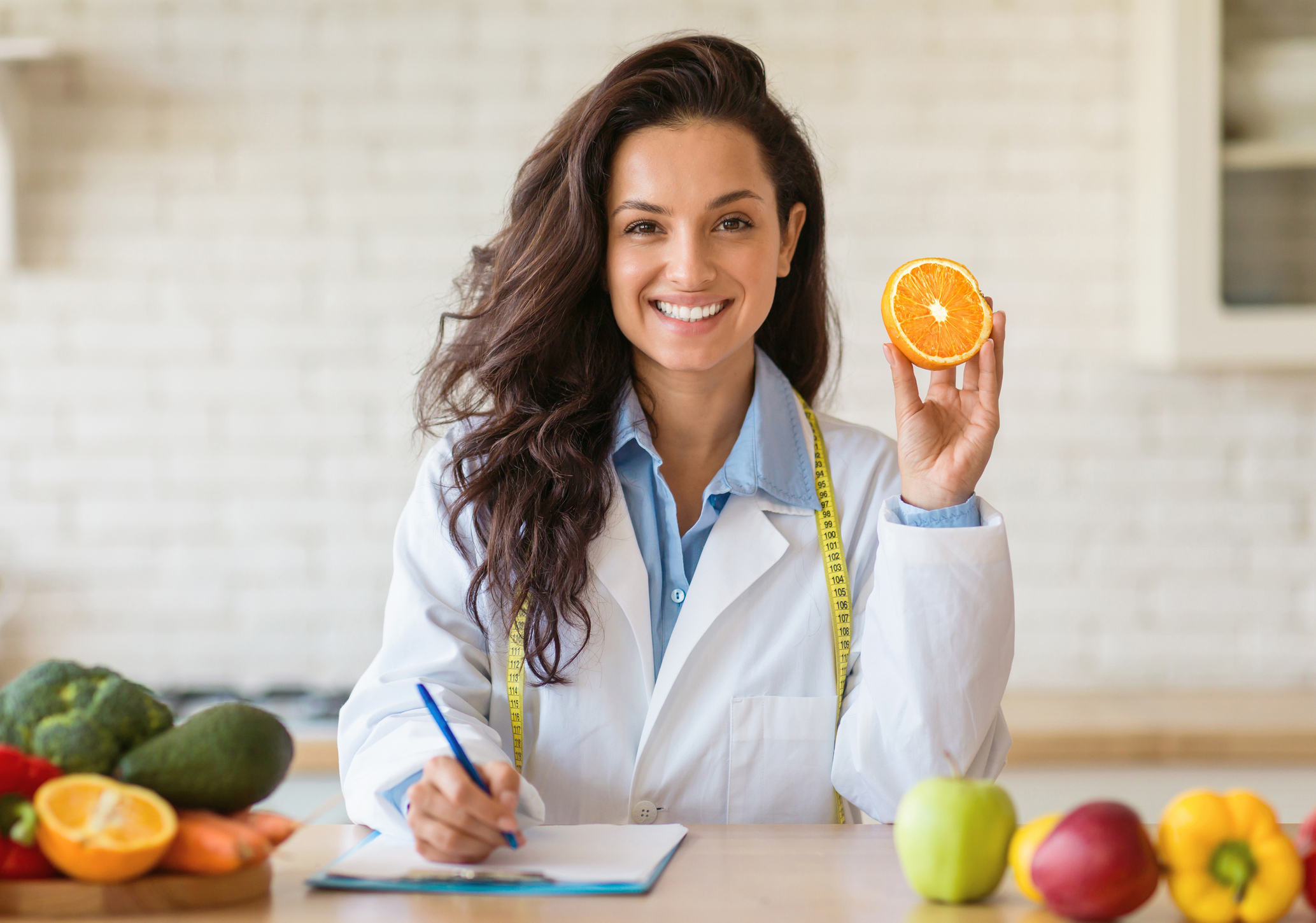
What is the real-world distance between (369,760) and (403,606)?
291 millimetres

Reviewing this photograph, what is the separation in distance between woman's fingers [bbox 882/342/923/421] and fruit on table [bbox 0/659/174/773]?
978 millimetres

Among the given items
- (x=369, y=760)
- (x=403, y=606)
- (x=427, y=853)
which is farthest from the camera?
(x=403, y=606)

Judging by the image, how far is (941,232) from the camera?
3119 mm

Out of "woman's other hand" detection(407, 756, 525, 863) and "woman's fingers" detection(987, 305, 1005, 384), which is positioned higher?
"woman's fingers" detection(987, 305, 1005, 384)

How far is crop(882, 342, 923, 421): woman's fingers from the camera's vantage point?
63.6 inches

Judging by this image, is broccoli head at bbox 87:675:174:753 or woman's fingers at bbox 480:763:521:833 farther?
woman's fingers at bbox 480:763:521:833

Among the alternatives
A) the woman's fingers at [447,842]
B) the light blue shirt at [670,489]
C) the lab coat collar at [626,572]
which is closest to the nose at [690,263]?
the light blue shirt at [670,489]

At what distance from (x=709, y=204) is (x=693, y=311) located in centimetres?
16

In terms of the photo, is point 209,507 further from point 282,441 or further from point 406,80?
point 406,80

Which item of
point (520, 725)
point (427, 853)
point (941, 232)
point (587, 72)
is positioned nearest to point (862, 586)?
point (520, 725)

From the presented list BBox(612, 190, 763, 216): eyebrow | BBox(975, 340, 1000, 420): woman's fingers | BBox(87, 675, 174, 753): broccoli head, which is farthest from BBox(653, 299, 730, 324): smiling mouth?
BBox(87, 675, 174, 753): broccoli head

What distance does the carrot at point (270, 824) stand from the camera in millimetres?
1131

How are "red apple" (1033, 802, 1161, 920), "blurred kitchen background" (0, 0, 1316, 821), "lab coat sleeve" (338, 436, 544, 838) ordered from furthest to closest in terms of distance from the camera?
1. "blurred kitchen background" (0, 0, 1316, 821)
2. "lab coat sleeve" (338, 436, 544, 838)
3. "red apple" (1033, 802, 1161, 920)

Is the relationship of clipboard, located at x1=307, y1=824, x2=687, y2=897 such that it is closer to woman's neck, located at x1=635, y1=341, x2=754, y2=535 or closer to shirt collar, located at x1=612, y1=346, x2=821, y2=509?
shirt collar, located at x1=612, y1=346, x2=821, y2=509
